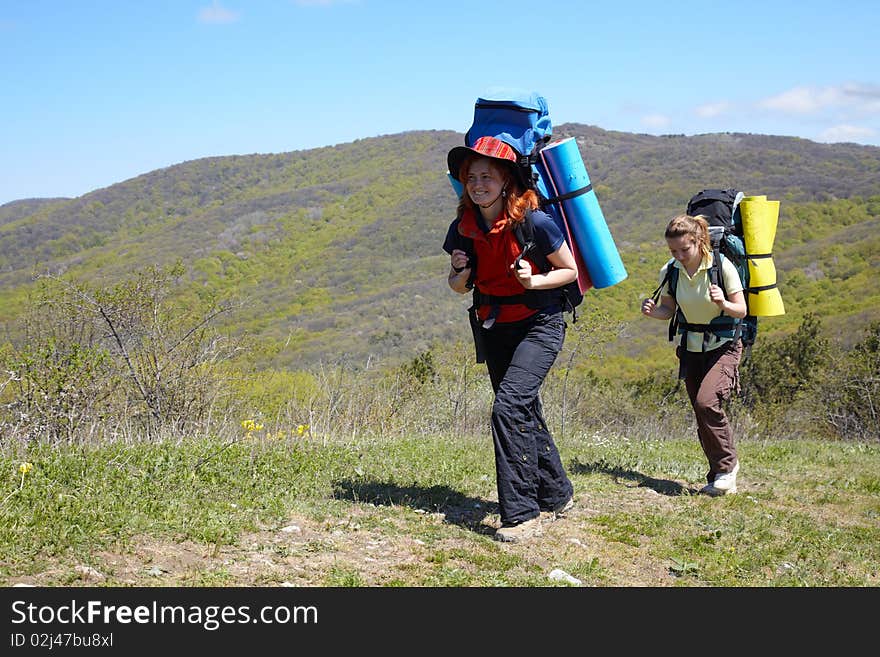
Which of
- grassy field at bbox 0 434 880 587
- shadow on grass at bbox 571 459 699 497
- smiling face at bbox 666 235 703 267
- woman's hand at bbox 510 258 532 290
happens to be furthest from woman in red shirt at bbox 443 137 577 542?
shadow on grass at bbox 571 459 699 497

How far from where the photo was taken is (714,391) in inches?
222

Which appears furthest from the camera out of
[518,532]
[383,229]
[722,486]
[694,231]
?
[383,229]

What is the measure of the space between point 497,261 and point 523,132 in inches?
28.1

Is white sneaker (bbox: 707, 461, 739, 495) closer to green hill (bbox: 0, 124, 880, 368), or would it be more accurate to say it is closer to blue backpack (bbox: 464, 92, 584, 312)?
blue backpack (bbox: 464, 92, 584, 312)

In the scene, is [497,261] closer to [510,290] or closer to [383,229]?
[510,290]

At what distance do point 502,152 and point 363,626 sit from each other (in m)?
2.43

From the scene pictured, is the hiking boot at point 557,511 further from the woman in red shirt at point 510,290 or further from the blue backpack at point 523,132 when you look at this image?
the blue backpack at point 523,132

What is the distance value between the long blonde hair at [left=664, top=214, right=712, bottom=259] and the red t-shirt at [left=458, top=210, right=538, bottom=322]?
153 centimetres

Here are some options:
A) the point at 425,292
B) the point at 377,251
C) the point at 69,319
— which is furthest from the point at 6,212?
the point at 69,319

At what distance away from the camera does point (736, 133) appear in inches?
4633

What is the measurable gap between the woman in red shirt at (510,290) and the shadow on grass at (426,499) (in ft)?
1.29

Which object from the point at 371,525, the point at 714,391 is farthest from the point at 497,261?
the point at 714,391

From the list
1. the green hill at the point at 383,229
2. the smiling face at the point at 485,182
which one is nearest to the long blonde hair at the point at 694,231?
the smiling face at the point at 485,182

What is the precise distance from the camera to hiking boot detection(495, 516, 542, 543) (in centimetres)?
437
